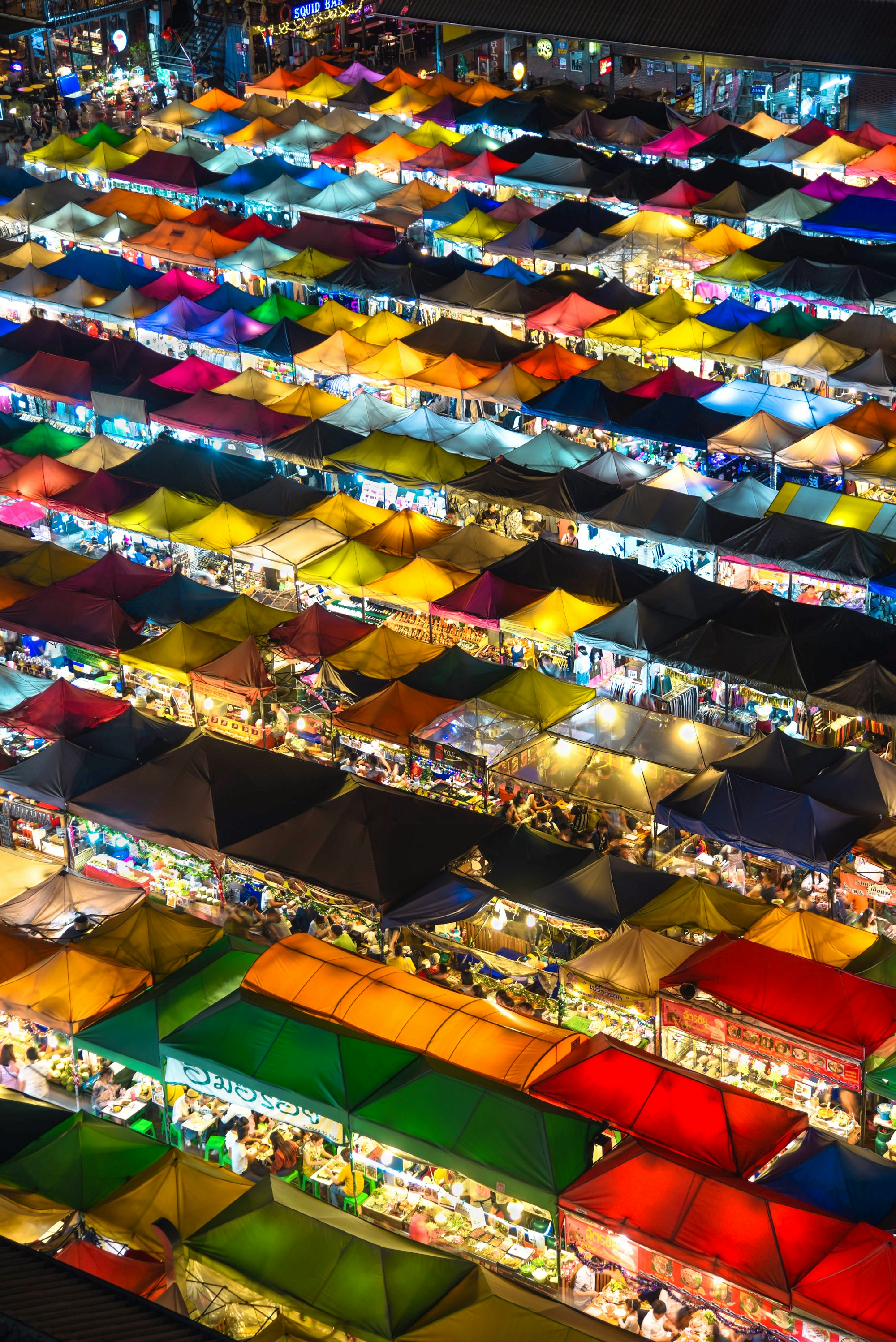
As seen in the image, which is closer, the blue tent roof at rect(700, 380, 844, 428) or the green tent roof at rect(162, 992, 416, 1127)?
the green tent roof at rect(162, 992, 416, 1127)

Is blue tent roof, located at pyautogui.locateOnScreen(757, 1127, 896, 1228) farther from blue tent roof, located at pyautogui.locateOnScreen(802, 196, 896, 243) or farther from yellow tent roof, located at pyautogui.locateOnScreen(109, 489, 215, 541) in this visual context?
blue tent roof, located at pyautogui.locateOnScreen(802, 196, 896, 243)

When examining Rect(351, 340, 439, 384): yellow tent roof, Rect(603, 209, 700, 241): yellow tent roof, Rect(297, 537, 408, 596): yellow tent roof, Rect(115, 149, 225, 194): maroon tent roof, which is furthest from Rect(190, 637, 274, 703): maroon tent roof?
Rect(115, 149, 225, 194): maroon tent roof

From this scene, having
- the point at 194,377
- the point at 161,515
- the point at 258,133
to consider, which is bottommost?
the point at 161,515

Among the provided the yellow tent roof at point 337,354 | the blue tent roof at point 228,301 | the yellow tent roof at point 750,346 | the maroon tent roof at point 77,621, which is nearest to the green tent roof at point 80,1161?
the maroon tent roof at point 77,621

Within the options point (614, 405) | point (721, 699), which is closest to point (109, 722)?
point (721, 699)

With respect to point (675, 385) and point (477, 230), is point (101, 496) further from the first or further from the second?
point (477, 230)

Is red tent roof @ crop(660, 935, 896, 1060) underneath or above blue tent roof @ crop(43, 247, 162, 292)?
underneath

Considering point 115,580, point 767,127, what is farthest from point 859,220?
point 115,580
